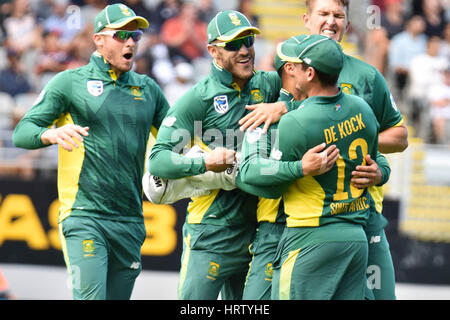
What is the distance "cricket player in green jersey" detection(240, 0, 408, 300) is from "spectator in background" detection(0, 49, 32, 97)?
8051mm

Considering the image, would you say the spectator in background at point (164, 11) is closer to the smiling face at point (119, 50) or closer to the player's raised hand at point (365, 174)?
the smiling face at point (119, 50)

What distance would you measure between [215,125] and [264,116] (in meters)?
0.55

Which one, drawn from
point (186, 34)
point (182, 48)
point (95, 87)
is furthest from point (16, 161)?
point (95, 87)

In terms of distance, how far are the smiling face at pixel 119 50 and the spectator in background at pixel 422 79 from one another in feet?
25.3

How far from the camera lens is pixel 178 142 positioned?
5.25 m

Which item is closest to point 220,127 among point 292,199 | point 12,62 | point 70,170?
point 292,199

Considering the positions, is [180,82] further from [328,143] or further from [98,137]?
[328,143]

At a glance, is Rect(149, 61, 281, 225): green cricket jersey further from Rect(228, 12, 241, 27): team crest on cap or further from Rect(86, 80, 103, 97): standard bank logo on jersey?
Rect(86, 80, 103, 97): standard bank logo on jersey

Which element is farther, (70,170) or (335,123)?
(70,170)

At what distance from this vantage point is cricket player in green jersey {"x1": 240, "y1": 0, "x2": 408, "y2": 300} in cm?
527
